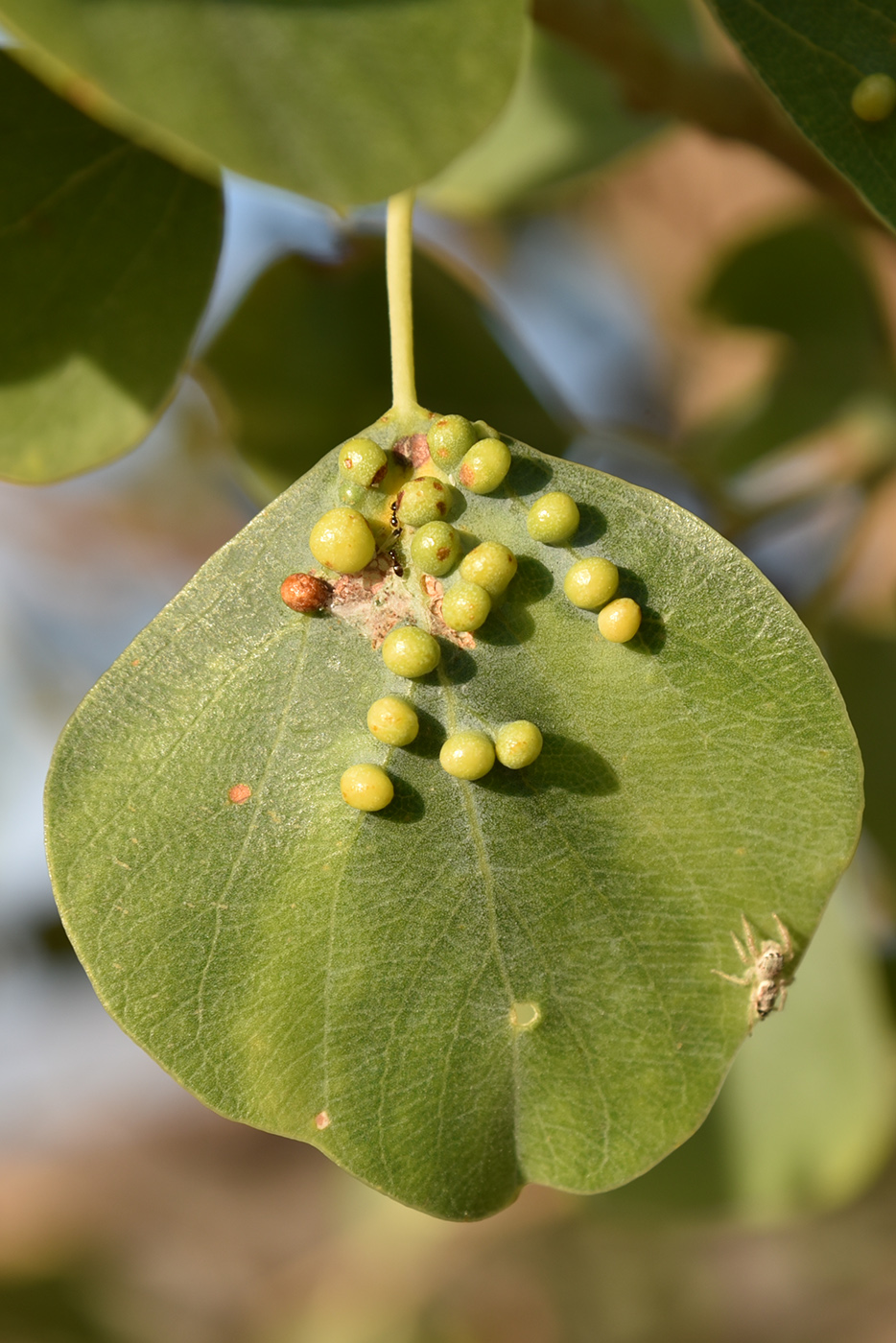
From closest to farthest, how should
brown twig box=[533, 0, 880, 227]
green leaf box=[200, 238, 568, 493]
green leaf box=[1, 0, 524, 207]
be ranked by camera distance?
green leaf box=[1, 0, 524, 207] < brown twig box=[533, 0, 880, 227] < green leaf box=[200, 238, 568, 493]

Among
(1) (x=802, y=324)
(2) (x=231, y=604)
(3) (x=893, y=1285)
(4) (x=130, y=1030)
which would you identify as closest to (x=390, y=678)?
(2) (x=231, y=604)

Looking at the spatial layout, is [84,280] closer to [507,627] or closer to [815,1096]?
[507,627]

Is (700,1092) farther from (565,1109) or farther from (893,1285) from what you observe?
(893,1285)

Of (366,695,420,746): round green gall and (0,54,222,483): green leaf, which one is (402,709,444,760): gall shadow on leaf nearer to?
(366,695,420,746): round green gall

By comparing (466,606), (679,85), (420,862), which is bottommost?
(420,862)

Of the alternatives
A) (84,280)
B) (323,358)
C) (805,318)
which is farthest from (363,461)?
(805,318)

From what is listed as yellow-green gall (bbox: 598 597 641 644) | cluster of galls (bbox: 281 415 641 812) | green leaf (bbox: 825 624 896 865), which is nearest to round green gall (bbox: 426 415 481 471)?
cluster of galls (bbox: 281 415 641 812)
